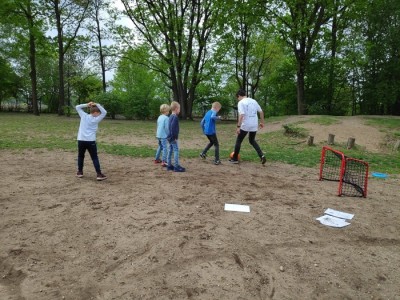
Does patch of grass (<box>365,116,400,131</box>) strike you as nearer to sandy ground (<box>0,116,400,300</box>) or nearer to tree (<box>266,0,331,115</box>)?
tree (<box>266,0,331,115</box>)

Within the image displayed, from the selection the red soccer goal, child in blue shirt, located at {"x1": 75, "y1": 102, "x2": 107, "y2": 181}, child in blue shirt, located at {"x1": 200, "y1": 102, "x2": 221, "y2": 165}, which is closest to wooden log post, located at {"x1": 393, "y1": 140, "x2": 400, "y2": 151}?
the red soccer goal

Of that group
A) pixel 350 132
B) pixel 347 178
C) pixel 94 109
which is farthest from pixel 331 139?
pixel 94 109

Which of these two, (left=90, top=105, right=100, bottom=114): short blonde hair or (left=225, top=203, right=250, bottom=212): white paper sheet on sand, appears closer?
(left=225, top=203, right=250, bottom=212): white paper sheet on sand

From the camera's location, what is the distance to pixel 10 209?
4.84 m

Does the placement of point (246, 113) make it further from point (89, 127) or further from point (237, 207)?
point (89, 127)

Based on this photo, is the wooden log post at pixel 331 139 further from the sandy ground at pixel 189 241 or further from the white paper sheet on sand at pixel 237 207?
the white paper sheet on sand at pixel 237 207

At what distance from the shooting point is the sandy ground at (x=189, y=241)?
9.93 feet

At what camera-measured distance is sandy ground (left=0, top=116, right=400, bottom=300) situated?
3.03 meters

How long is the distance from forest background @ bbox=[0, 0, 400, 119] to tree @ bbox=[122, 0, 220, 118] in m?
0.09

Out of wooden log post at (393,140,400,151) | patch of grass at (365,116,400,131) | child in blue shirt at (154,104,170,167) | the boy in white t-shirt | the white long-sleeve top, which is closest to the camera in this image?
the white long-sleeve top

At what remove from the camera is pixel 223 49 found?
29906mm

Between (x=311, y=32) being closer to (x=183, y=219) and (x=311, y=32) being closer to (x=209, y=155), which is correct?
(x=209, y=155)

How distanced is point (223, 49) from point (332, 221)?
27.4 m

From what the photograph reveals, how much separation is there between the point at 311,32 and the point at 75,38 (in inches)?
840
